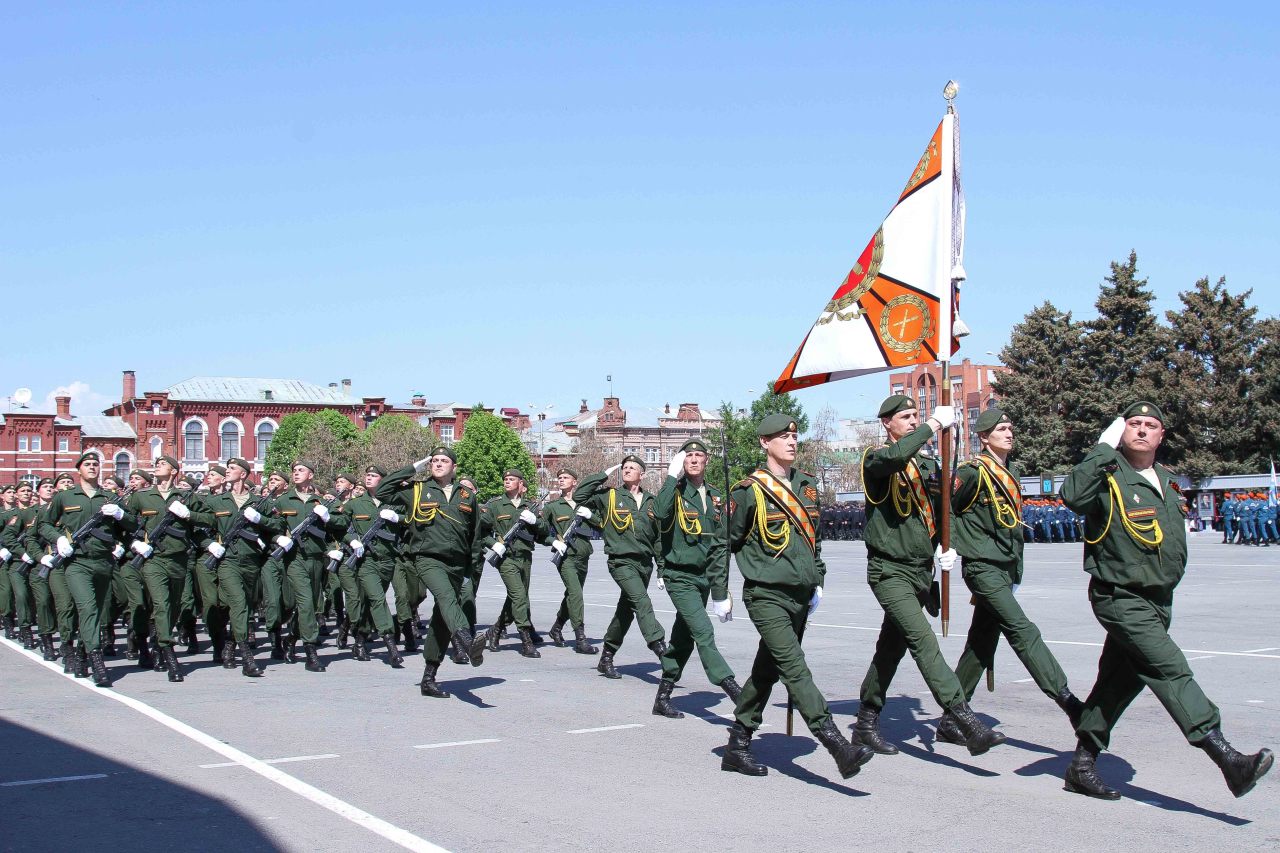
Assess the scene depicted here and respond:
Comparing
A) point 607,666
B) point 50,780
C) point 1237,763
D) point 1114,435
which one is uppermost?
point 1114,435

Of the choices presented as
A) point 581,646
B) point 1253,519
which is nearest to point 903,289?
point 581,646

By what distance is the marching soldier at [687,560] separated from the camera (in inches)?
372

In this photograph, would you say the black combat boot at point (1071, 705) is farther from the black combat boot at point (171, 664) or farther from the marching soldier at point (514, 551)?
the black combat boot at point (171, 664)

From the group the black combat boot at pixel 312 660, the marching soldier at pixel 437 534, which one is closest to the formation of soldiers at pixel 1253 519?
the black combat boot at pixel 312 660

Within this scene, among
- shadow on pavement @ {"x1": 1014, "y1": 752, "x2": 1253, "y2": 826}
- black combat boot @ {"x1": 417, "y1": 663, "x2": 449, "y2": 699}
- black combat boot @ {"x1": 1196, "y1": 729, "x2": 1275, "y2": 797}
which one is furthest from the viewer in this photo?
black combat boot @ {"x1": 417, "y1": 663, "x2": 449, "y2": 699}

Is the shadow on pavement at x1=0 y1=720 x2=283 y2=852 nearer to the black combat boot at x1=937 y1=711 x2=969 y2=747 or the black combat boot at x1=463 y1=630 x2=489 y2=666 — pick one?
the black combat boot at x1=463 y1=630 x2=489 y2=666

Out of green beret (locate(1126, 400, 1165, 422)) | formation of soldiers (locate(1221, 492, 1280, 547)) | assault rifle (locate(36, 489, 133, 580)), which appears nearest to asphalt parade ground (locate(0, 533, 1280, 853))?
assault rifle (locate(36, 489, 133, 580))

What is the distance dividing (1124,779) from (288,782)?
15.0 feet

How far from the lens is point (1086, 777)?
260 inches

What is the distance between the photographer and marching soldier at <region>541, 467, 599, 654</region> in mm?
14023

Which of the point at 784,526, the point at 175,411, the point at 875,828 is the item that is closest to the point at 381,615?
the point at 784,526

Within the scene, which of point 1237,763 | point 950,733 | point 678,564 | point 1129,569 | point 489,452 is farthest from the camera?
point 489,452

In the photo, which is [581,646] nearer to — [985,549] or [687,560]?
[687,560]

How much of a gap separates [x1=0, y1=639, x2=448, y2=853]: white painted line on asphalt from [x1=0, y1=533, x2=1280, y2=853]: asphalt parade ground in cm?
2
